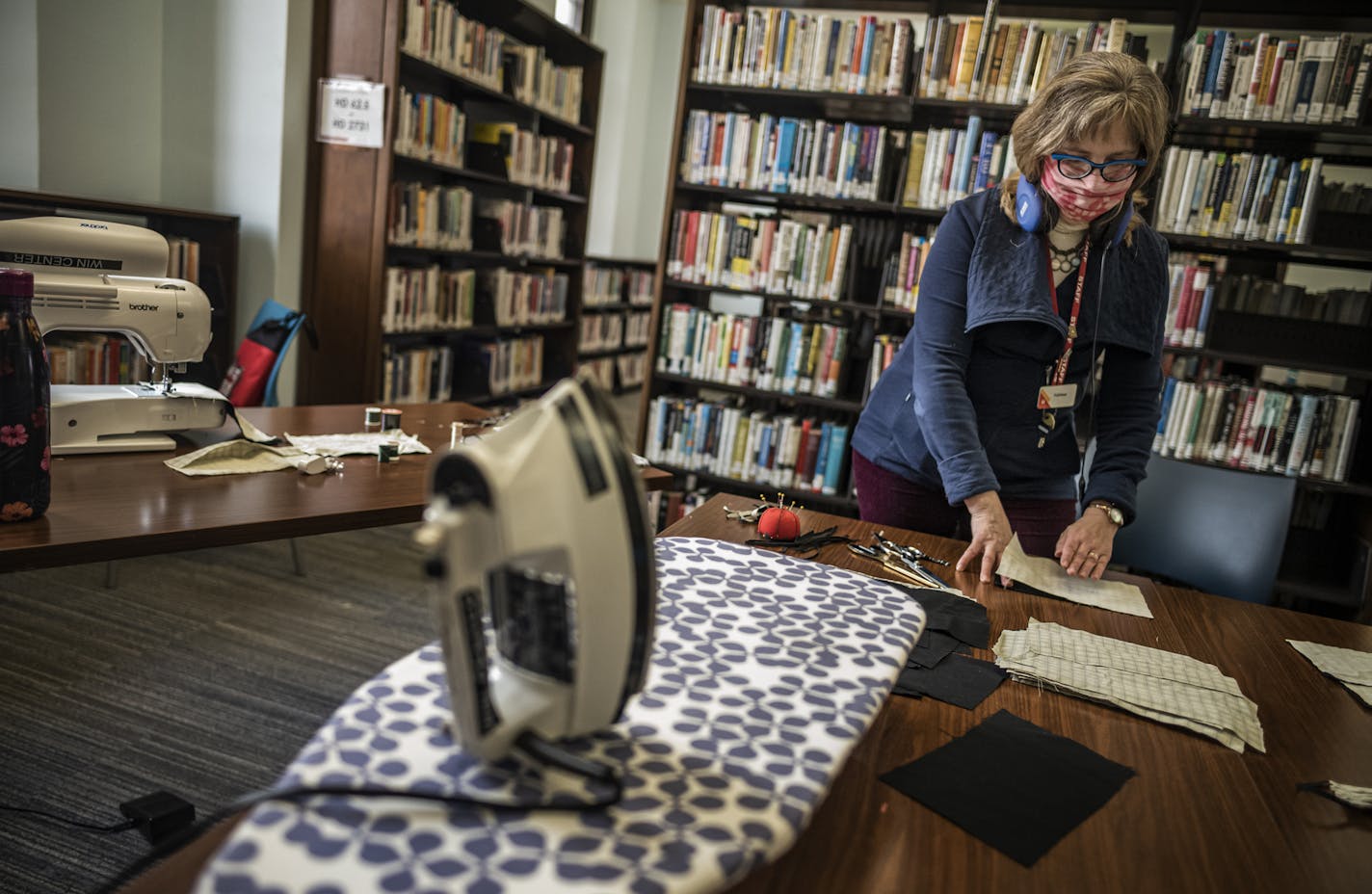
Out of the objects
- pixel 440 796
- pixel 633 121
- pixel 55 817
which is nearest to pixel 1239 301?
pixel 440 796

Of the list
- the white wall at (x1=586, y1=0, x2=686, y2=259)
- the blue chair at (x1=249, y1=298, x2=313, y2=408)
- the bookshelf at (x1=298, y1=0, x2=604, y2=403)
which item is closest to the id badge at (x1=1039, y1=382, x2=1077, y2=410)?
the blue chair at (x1=249, y1=298, x2=313, y2=408)

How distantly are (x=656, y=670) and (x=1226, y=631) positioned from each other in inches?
37.0

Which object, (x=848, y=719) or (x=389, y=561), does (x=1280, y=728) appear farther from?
(x=389, y=561)

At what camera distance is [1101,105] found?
4.23ft

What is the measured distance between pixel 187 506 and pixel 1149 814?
4.23 ft

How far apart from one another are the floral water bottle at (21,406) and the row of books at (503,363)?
3.53 meters

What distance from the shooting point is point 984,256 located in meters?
1.47

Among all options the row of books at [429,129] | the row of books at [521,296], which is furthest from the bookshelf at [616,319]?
the row of books at [429,129]

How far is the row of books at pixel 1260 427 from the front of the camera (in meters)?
3.04

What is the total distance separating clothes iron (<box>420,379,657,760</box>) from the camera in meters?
0.56

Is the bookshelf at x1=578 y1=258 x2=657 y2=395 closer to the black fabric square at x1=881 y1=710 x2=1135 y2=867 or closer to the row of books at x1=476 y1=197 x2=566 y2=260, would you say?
the row of books at x1=476 y1=197 x2=566 y2=260

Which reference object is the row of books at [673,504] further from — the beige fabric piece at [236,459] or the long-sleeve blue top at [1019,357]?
the long-sleeve blue top at [1019,357]

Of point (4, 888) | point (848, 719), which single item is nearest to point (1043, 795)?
point (848, 719)

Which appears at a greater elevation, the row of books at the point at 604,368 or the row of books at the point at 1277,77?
the row of books at the point at 1277,77
